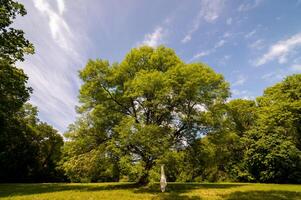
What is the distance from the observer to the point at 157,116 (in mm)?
31141

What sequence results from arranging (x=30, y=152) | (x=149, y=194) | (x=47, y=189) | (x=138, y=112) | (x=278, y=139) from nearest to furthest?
(x=149, y=194), (x=47, y=189), (x=138, y=112), (x=278, y=139), (x=30, y=152)

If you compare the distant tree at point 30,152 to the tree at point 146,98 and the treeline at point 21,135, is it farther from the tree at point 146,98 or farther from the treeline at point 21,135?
the tree at point 146,98

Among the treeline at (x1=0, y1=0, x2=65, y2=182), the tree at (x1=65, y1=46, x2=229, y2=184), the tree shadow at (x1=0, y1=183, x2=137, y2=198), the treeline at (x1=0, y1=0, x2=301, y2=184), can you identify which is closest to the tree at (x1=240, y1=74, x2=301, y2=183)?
the treeline at (x1=0, y1=0, x2=301, y2=184)

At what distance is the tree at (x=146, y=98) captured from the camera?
28.3 m

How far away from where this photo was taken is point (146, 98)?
30.7 metres

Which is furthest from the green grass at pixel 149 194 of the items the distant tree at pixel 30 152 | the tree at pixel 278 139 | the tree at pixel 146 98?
the distant tree at pixel 30 152

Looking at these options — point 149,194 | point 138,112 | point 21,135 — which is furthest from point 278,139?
point 21,135

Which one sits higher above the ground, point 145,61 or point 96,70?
point 145,61

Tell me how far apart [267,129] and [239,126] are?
10571mm

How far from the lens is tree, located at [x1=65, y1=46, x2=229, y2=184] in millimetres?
28266

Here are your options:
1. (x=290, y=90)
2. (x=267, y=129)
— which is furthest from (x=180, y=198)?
(x=290, y=90)

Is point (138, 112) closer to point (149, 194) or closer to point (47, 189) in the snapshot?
point (149, 194)

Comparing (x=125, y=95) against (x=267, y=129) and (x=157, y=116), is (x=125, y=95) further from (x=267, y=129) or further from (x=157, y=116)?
(x=267, y=129)

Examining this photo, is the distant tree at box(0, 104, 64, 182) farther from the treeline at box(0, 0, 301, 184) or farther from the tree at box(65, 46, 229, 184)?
the tree at box(65, 46, 229, 184)
